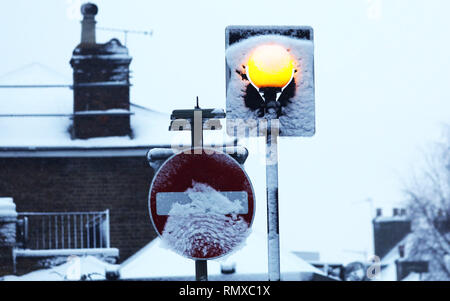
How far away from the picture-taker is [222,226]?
4.97 meters

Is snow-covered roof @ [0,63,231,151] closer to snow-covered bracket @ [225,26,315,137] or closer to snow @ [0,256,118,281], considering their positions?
snow @ [0,256,118,281]

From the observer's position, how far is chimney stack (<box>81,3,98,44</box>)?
839 inches

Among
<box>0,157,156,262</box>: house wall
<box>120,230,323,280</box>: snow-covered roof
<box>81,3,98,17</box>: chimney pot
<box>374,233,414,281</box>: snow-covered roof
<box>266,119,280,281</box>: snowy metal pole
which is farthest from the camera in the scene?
<box>374,233,414,281</box>: snow-covered roof

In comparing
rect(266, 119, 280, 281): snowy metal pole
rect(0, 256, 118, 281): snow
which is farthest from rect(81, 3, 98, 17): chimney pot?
rect(266, 119, 280, 281): snowy metal pole

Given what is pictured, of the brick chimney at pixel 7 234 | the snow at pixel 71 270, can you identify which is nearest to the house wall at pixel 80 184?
the snow at pixel 71 270

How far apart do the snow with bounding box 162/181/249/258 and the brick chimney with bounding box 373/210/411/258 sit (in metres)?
34.1

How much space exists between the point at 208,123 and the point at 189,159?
1.14 feet

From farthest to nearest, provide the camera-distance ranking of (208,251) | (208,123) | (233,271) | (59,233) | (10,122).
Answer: (10,122) < (59,233) < (233,271) < (208,123) < (208,251)

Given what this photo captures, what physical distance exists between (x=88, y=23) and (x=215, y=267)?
7922mm

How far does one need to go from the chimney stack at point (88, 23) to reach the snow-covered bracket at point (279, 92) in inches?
640

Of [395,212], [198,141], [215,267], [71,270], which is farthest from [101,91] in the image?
[395,212]

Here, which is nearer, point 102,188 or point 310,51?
point 310,51

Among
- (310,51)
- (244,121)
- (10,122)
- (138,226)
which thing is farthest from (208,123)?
(10,122)
